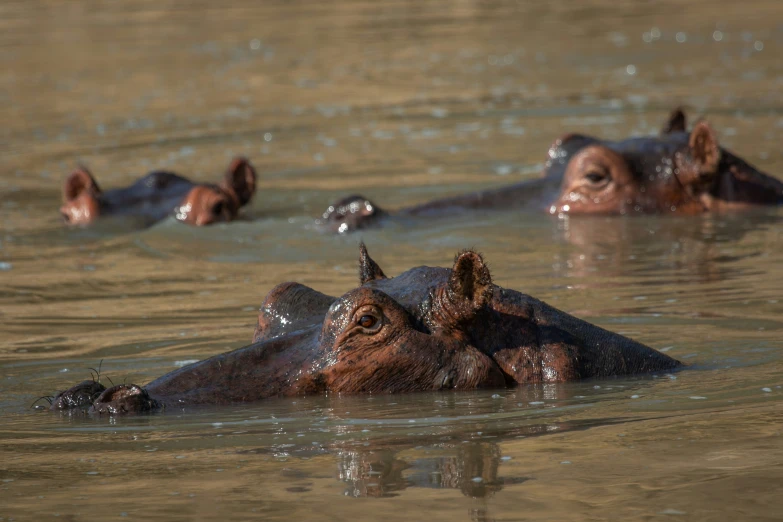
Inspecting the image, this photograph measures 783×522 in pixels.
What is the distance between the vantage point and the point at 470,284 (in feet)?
18.4

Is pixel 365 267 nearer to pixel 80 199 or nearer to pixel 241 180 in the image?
pixel 241 180

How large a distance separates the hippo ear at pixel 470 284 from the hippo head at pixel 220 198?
653 centimetres

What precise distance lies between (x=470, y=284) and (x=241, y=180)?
7.26m

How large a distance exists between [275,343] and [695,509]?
2.03 meters

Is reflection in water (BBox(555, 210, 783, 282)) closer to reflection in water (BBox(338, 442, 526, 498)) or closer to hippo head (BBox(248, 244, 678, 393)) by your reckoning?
hippo head (BBox(248, 244, 678, 393))

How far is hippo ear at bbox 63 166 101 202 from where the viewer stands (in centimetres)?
1238

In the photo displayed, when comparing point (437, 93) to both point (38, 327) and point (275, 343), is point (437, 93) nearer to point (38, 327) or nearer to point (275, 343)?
point (38, 327)

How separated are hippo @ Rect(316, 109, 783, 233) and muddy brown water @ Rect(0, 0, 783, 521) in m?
0.21

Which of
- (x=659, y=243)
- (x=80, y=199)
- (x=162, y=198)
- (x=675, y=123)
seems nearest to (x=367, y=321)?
(x=659, y=243)

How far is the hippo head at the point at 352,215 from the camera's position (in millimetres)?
10742

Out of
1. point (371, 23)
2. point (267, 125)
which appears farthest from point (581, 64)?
point (371, 23)

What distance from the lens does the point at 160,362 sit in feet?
23.2

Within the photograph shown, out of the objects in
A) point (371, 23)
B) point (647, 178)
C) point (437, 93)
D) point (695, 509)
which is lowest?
point (695, 509)

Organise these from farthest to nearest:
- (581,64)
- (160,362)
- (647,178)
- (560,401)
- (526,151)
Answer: (581,64) < (526,151) < (647,178) < (160,362) < (560,401)
